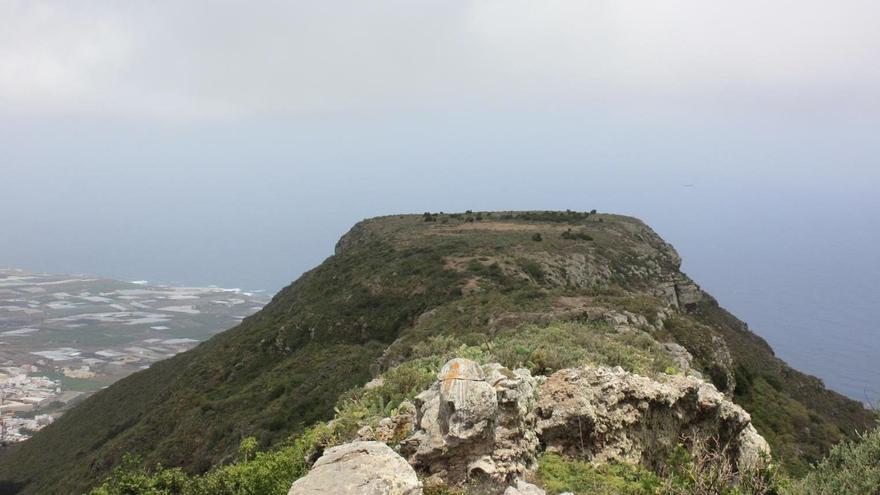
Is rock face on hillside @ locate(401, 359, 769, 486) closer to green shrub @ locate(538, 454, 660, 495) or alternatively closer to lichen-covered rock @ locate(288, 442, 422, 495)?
green shrub @ locate(538, 454, 660, 495)

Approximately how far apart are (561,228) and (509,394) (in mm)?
47185

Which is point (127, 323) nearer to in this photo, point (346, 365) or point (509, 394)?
point (346, 365)

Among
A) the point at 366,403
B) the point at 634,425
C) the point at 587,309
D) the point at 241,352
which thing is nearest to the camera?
the point at 634,425

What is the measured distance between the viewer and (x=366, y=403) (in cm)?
1364

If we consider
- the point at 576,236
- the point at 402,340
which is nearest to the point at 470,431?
the point at 402,340

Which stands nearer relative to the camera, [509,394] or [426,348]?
[509,394]

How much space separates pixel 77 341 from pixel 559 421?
15412 centimetres

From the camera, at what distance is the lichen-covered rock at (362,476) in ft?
24.3

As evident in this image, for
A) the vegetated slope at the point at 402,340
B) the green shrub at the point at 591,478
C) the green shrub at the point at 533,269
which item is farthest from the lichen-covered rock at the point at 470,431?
the green shrub at the point at 533,269

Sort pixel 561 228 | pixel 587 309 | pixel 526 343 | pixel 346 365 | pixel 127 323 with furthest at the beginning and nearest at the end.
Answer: pixel 127 323, pixel 561 228, pixel 346 365, pixel 587 309, pixel 526 343

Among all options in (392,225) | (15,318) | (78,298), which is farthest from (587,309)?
(78,298)

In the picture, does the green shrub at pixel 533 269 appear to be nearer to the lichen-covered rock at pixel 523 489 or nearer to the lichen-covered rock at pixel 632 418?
the lichen-covered rock at pixel 632 418

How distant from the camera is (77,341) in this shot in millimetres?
137875

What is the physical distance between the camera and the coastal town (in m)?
90.9
